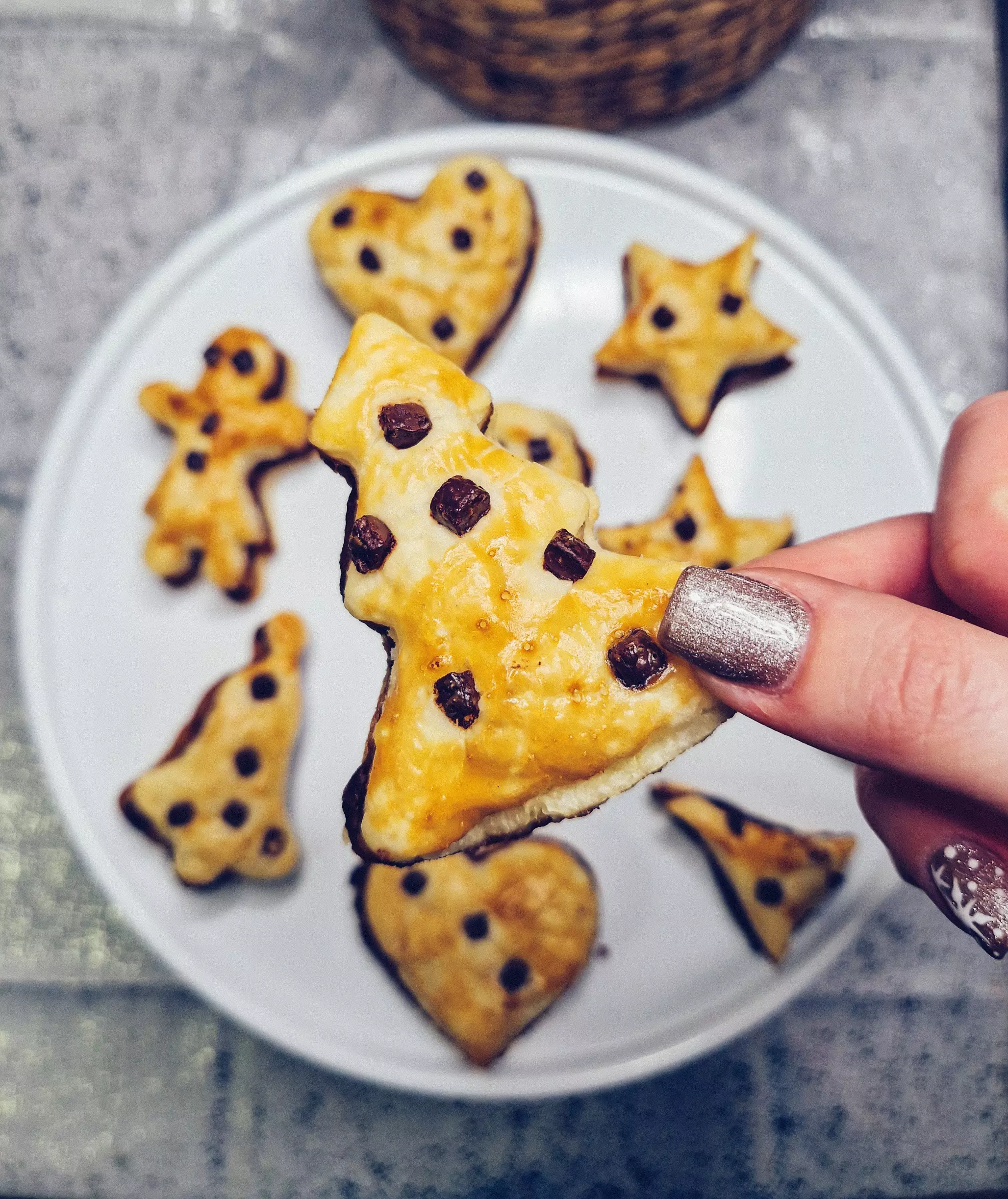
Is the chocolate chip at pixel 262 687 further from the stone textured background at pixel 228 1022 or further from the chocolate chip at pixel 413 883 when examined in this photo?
the stone textured background at pixel 228 1022

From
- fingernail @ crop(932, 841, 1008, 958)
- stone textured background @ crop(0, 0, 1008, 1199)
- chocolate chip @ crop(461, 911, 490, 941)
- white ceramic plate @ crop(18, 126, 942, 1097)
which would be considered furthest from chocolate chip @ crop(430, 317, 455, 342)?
fingernail @ crop(932, 841, 1008, 958)

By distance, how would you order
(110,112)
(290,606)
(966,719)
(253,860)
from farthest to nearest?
1. (110,112)
2. (290,606)
3. (253,860)
4. (966,719)

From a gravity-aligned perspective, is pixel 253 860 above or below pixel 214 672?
below

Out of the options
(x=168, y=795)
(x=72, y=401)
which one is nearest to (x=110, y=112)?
(x=72, y=401)

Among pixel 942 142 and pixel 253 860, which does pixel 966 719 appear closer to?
pixel 253 860

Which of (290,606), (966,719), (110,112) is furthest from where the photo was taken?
(110,112)

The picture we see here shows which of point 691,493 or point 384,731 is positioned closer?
point 384,731

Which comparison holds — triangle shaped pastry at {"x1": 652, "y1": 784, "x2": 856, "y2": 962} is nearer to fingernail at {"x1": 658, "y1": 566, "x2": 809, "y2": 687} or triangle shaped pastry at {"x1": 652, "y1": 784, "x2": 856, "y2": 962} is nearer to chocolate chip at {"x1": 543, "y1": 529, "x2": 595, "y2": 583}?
fingernail at {"x1": 658, "y1": 566, "x2": 809, "y2": 687}
